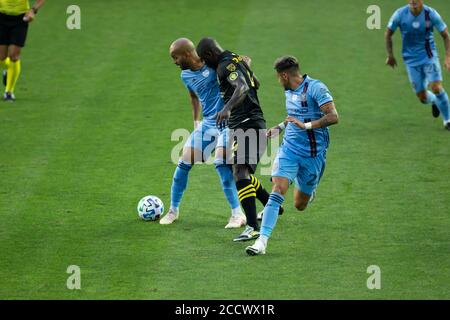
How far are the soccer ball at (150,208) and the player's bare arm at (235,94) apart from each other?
171 centimetres

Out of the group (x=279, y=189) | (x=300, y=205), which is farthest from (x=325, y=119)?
(x=300, y=205)

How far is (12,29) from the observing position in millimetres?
17484

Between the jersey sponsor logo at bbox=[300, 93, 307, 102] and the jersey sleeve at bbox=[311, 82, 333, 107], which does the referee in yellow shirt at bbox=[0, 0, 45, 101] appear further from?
the jersey sleeve at bbox=[311, 82, 333, 107]

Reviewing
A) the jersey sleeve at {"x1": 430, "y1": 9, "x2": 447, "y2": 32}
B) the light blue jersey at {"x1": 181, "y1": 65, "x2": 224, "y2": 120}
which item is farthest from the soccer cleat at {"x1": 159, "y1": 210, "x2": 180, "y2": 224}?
the jersey sleeve at {"x1": 430, "y1": 9, "x2": 447, "y2": 32}

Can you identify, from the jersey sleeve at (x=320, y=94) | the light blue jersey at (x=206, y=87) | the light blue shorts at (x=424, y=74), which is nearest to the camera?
the jersey sleeve at (x=320, y=94)

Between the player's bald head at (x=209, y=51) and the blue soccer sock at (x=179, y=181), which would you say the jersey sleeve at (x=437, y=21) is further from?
the blue soccer sock at (x=179, y=181)

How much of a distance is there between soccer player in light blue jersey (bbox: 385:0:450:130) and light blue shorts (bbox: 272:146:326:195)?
5393mm

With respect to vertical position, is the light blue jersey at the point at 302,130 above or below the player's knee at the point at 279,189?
above

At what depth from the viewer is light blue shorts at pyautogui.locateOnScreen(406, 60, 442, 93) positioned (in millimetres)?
15867

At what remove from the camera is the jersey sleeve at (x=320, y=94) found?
10555 millimetres

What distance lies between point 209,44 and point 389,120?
614 centimetres

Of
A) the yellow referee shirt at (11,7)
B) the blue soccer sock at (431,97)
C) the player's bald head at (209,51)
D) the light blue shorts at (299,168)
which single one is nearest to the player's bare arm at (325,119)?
the light blue shorts at (299,168)

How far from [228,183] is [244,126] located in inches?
31.9
